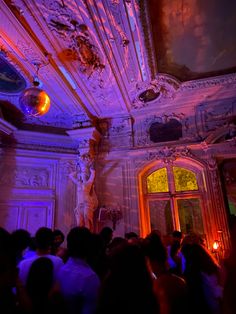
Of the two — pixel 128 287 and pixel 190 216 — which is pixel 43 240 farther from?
pixel 190 216

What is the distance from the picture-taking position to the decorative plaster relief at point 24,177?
6.84 metres

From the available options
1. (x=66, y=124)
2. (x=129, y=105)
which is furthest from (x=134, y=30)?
(x=66, y=124)

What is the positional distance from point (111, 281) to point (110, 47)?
478 cm

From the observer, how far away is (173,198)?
6.81 meters

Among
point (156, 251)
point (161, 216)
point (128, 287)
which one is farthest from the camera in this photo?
point (161, 216)

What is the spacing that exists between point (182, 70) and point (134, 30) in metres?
2.04

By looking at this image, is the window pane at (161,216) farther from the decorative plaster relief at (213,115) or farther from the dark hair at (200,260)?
the dark hair at (200,260)

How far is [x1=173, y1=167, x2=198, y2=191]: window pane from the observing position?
6781mm

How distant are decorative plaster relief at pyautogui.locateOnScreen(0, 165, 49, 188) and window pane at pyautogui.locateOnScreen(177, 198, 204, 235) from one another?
415cm

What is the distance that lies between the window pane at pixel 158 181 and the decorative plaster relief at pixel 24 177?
3221mm

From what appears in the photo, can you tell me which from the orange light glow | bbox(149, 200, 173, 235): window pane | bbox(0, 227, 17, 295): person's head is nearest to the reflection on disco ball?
bbox(0, 227, 17, 295): person's head

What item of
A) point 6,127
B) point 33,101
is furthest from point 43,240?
point 6,127

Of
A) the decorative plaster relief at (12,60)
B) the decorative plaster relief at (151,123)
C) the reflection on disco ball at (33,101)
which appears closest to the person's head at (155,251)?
the reflection on disco ball at (33,101)

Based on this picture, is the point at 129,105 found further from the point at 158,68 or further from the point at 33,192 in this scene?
the point at 33,192
